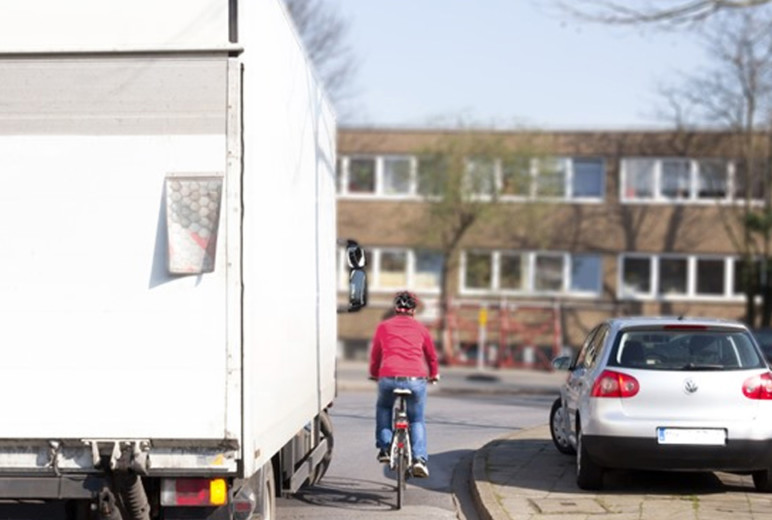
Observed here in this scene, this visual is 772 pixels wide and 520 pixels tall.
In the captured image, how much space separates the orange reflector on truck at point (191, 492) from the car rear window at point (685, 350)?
4.91 metres

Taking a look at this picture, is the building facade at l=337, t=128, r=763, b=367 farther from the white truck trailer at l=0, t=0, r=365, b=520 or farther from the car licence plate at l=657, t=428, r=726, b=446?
the white truck trailer at l=0, t=0, r=365, b=520

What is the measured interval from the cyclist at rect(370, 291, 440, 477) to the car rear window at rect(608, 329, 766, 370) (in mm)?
1500

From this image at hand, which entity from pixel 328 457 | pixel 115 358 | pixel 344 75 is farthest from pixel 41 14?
pixel 344 75

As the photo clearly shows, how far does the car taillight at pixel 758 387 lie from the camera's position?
11.2 m

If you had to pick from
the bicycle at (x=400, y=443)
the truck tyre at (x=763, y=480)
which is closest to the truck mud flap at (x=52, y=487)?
the bicycle at (x=400, y=443)

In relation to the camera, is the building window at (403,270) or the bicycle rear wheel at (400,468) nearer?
the bicycle rear wheel at (400,468)

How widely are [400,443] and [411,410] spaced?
0.33m

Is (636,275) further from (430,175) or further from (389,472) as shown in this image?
(389,472)

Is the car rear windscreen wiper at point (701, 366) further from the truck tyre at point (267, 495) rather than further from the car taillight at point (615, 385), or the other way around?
the truck tyre at point (267, 495)

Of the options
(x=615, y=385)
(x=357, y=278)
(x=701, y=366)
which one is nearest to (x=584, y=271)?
(x=357, y=278)

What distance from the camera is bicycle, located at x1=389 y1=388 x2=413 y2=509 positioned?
11.1 m

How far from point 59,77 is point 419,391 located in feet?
16.2

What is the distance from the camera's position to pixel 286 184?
8453mm

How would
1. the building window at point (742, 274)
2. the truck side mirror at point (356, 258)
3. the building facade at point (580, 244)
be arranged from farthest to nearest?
1. the building facade at point (580, 244)
2. the building window at point (742, 274)
3. the truck side mirror at point (356, 258)
